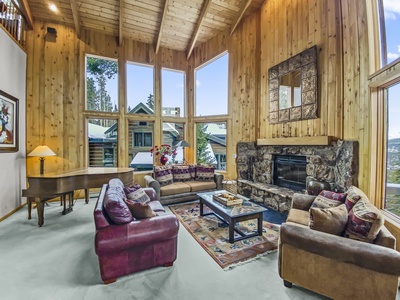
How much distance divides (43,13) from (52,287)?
5.80 m

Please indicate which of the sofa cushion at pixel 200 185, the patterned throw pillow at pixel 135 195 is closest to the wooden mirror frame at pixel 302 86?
the sofa cushion at pixel 200 185

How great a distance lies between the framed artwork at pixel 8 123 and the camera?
3.60 meters

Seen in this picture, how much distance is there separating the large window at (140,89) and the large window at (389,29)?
5.19 meters

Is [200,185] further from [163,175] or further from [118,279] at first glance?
[118,279]

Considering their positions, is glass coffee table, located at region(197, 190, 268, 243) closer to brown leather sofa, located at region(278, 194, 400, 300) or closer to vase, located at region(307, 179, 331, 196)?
brown leather sofa, located at region(278, 194, 400, 300)

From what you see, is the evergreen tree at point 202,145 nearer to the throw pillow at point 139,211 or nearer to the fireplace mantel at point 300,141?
the fireplace mantel at point 300,141

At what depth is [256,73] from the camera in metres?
4.96

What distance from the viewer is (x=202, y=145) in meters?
6.16

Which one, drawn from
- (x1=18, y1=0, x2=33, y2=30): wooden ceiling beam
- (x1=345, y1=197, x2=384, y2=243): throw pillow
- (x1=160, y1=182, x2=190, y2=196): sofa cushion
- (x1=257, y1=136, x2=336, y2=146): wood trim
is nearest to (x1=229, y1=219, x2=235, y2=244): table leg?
(x1=345, y1=197, x2=384, y2=243): throw pillow

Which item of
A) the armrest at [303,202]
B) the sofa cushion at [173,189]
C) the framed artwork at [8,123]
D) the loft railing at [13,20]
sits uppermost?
the loft railing at [13,20]

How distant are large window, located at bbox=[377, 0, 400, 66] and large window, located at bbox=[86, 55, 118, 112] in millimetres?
5722

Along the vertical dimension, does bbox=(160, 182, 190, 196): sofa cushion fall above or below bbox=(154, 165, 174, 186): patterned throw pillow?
below

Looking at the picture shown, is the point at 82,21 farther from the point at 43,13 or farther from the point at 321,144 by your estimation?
the point at 321,144

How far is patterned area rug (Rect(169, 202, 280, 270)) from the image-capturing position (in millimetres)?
2375
